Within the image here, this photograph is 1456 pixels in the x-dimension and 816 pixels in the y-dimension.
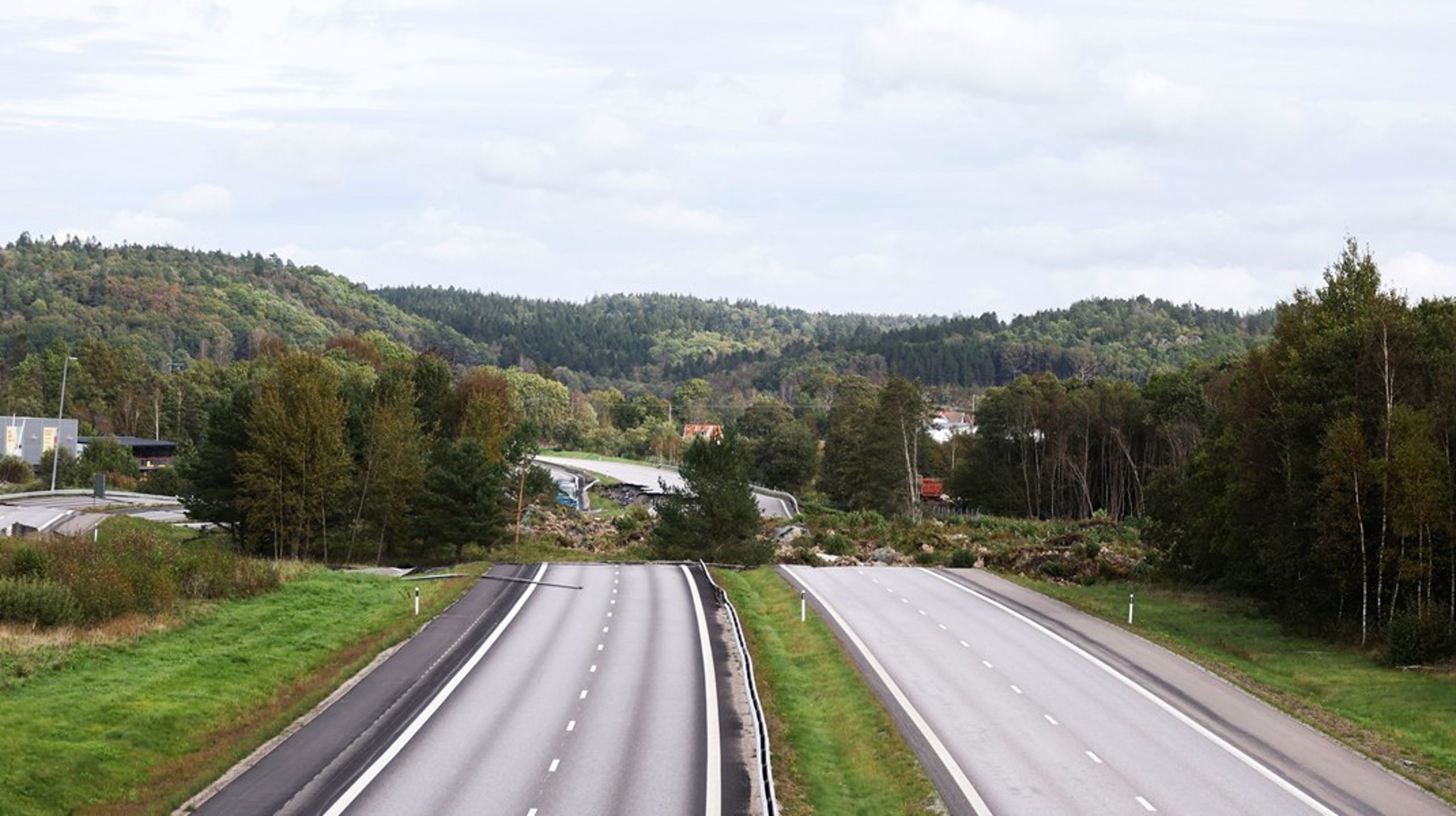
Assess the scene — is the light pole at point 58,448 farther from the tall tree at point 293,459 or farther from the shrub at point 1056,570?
the shrub at point 1056,570

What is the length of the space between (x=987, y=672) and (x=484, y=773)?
684 inches

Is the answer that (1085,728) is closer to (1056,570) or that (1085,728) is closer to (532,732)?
(532,732)

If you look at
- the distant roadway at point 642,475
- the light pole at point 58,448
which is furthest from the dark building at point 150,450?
the distant roadway at point 642,475

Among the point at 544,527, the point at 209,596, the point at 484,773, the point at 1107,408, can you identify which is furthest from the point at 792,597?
the point at 1107,408

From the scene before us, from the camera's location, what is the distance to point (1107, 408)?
409 ft

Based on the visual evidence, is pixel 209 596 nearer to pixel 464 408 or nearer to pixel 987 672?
pixel 987 672

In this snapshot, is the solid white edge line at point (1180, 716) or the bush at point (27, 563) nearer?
the solid white edge line at point (1180, 716)

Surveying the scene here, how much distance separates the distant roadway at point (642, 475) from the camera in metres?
123

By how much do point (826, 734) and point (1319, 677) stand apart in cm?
1731

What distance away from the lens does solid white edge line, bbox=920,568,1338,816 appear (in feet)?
92.4

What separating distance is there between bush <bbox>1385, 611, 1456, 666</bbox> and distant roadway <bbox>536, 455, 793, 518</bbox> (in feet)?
238

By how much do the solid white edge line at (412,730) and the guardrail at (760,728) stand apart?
7409 mm

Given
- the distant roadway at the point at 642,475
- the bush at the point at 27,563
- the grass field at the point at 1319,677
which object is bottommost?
the grass field at the point at 1319,677

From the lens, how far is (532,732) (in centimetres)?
3225
